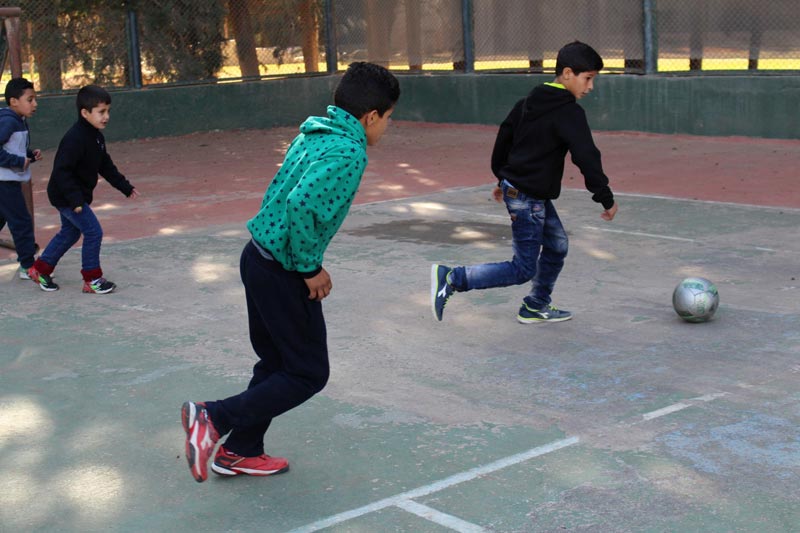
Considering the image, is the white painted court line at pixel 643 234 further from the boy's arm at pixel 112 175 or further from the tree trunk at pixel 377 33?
the tree trunk at pixel 377 33

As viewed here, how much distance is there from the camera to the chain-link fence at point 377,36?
16078mm

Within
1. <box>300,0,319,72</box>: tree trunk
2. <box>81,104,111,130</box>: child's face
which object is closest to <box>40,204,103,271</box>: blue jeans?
<box>81,104,111,130</box>: child's face

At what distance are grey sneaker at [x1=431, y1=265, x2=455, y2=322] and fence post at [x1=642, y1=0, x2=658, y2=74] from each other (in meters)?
11.2

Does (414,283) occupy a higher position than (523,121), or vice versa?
(523,121)

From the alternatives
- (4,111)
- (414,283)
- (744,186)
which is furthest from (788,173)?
(4,111)

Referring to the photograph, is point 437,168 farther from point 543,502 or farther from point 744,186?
point 543,502

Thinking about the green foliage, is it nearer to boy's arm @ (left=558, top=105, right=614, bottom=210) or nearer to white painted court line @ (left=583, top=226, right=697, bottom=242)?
white painted court line @ (left=583, top=226, right=697, bottom=242)

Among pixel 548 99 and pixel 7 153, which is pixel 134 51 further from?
pixel 548 99

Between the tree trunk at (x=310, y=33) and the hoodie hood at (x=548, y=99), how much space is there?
1527 centimetres

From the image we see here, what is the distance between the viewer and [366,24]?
20.8m

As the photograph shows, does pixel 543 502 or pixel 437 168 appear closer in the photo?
pixel 543 502

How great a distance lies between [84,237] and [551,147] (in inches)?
137

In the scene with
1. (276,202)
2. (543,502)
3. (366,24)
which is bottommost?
(543,502)

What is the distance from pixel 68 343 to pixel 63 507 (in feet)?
8.27
